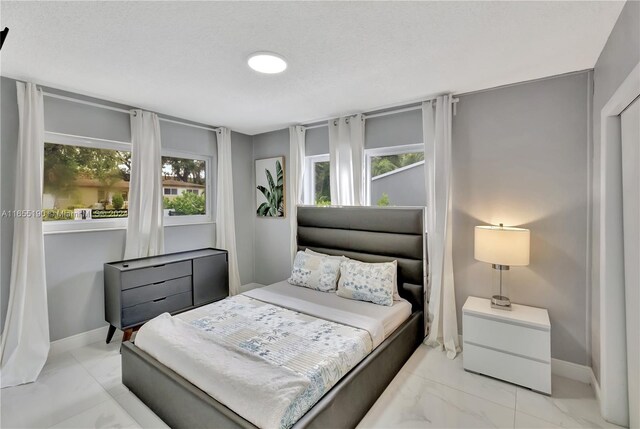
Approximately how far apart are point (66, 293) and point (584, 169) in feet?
15.3

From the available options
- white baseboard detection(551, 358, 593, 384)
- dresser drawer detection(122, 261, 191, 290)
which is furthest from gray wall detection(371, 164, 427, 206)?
dresser drawer detection(122, 261, 191, 290)

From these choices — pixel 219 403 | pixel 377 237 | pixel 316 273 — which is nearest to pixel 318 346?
pixel 219 403

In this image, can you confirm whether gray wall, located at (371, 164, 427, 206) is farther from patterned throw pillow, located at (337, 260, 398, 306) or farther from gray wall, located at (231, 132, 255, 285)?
gray wall, located at (231, 132, 255, 285)

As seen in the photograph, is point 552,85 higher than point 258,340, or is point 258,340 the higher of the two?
point 552,85

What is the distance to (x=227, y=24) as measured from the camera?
173 centimetres

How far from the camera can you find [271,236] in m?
4.46

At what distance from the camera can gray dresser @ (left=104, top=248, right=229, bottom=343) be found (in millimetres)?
2842

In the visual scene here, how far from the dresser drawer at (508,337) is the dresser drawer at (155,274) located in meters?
2.84

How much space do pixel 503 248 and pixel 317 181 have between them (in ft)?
7.90

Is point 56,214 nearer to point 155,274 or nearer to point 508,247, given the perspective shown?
point 155,274

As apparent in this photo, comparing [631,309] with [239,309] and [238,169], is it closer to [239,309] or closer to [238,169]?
[239,309]

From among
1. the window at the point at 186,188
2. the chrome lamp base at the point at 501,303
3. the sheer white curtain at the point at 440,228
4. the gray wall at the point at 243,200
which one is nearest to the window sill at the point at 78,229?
the window at the point at 186,188

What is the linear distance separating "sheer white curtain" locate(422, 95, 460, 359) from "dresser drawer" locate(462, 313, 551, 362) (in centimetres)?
35

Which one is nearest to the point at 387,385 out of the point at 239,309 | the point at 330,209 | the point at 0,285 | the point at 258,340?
the point at 258,340
